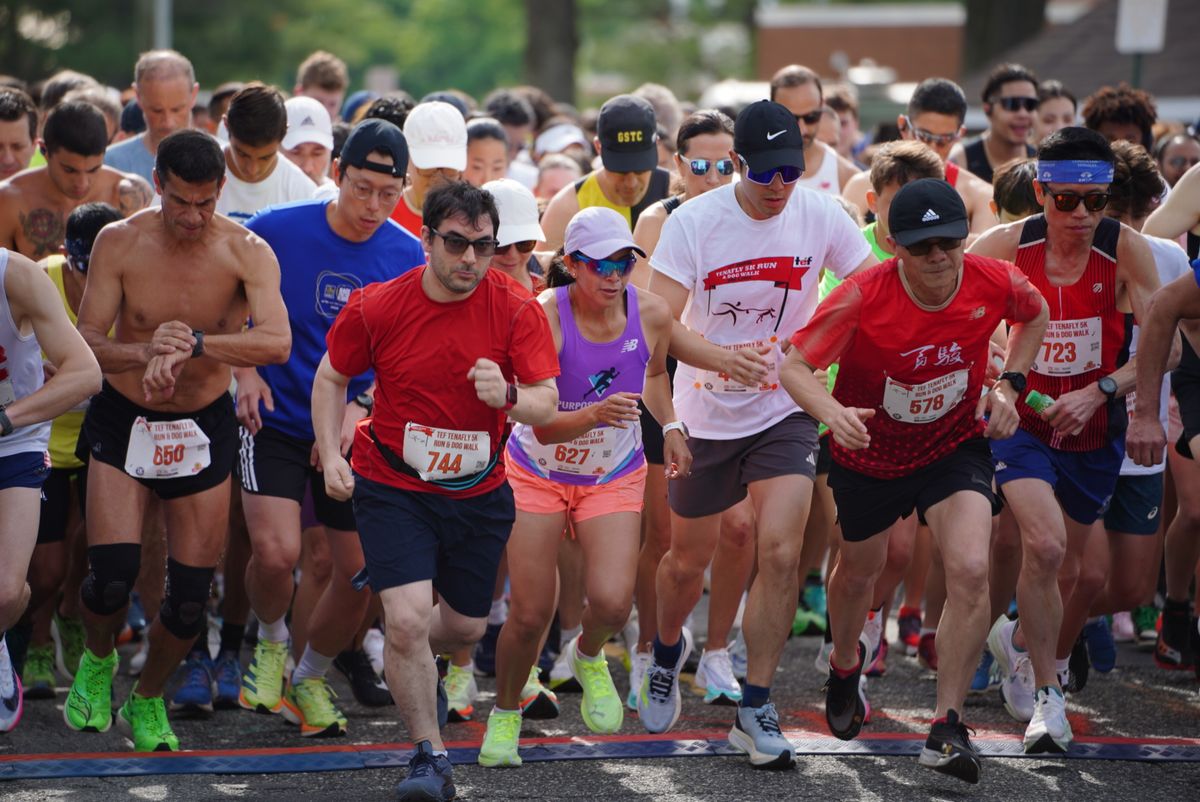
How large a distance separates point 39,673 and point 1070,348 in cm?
475

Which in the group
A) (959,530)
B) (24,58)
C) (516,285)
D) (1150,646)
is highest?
(24,58)

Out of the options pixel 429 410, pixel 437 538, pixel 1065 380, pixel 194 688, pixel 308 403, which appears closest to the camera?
pixel 429 410

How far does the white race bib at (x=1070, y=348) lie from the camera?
716 cm

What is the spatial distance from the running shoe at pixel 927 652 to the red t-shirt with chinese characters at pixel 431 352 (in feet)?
10.1

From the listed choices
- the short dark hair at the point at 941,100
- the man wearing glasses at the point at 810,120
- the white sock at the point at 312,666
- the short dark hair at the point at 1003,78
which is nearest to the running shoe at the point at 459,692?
the white sock at the point at 312,666

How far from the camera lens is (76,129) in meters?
8.05

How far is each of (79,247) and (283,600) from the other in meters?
1.74

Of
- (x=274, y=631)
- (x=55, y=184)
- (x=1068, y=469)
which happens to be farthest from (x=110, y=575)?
(x=1068, y=469)

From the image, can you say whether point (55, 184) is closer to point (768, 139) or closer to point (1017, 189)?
point (768, 139)

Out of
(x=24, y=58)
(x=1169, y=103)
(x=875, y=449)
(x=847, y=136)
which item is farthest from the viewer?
(x=24, y=58)

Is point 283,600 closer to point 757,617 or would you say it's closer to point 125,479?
point 125,479

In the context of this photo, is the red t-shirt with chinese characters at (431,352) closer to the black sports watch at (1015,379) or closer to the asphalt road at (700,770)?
the asphalt road at (700,770)

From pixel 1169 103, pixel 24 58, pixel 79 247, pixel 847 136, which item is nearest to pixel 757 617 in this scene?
pixel 79 247

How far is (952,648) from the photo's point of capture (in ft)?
21.0
